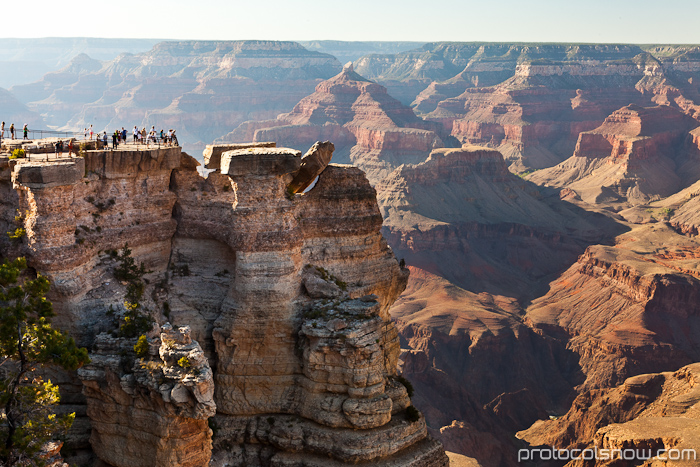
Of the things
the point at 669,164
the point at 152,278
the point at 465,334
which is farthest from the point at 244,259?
the point at 669,164

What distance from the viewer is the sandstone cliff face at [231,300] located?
29516 millimetres

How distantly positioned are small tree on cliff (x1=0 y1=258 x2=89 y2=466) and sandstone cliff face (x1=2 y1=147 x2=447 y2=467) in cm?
311

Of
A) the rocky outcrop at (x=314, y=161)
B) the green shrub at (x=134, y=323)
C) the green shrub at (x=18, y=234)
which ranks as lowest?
the green shrub at (x=134, y=323)

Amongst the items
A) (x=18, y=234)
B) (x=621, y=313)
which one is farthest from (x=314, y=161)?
(x=621, y=313)

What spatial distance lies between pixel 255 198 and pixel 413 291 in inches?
3267

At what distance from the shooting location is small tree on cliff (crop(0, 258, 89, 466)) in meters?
24.7

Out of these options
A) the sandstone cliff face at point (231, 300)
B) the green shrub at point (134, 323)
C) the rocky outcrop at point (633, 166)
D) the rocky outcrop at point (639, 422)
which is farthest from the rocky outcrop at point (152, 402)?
the rocky outcrop at point (633, 166)

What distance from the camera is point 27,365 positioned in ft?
88.5

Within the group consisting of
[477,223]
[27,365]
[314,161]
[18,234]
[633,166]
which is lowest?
[27,365]

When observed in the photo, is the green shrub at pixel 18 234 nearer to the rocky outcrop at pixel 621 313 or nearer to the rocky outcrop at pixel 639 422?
the rocky outcrop at pixel 639 422

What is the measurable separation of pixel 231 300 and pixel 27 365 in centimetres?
1040

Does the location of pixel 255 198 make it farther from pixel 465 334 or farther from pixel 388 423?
pixel 465 334

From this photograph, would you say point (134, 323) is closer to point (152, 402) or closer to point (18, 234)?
point (152, 402)

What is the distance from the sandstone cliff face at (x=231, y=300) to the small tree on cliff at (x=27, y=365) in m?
3.11
